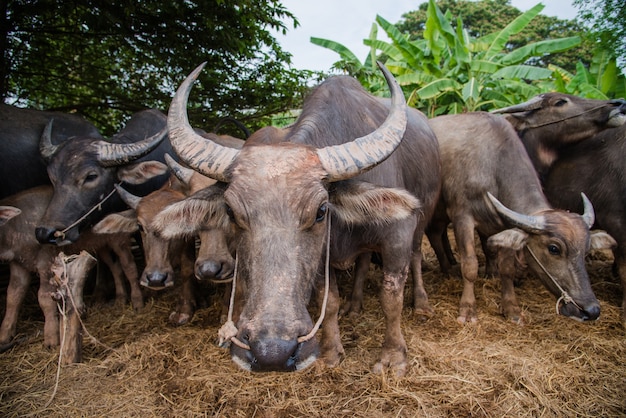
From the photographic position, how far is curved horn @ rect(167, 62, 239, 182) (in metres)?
2.19

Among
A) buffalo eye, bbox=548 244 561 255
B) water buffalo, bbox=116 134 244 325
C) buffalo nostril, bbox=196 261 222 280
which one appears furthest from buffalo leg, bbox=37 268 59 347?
buffalo eye, bbox=548 244 561 255

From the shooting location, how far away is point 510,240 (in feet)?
11.5

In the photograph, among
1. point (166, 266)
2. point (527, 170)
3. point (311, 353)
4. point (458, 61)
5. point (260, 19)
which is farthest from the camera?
point (458, 61)

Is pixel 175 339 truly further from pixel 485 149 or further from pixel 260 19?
pixel 260 19

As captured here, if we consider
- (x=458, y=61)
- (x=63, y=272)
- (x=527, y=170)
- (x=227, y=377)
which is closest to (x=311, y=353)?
(x=227, y=377)

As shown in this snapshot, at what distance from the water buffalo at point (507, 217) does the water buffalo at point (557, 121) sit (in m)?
0.91

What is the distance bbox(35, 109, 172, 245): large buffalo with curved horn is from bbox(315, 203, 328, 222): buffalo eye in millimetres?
2740

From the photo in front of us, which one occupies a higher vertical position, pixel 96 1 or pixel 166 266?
pixel 96 1

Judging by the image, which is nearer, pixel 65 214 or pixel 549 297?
pixel 65 214

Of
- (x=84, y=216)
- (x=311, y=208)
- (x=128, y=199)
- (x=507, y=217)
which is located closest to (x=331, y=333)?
(x=311, y=208)

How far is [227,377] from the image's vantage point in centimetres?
300

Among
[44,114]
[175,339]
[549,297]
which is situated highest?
[44,114]

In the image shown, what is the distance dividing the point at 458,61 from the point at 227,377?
28.6ft

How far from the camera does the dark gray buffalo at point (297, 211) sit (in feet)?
6.04
